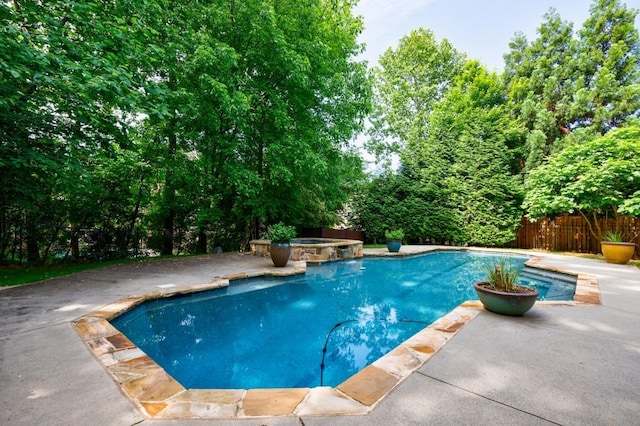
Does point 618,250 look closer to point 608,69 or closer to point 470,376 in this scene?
point 470,376

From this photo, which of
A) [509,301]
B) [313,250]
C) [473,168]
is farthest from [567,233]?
[509,301]

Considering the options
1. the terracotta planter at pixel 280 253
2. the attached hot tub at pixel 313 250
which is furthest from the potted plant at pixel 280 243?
the attached hot tub at pixel 313 250

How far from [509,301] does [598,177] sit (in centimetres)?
856

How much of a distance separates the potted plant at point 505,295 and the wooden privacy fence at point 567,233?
9.94m

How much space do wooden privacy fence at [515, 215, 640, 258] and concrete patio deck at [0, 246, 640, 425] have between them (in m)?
8.73

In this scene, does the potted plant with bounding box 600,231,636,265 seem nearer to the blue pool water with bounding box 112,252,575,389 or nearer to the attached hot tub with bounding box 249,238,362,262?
the blue pool water with bounding box 112,252,575,389

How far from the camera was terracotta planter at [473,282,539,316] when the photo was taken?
321 centimetres

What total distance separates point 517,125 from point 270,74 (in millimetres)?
13199

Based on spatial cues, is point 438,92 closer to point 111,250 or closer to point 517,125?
point 517,125

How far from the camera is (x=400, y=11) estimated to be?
1145cm

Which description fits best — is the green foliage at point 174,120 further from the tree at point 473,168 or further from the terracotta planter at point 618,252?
the terracotta planter at point 618,252

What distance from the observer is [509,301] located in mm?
3242

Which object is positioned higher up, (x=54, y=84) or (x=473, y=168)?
(x=473, y=168)

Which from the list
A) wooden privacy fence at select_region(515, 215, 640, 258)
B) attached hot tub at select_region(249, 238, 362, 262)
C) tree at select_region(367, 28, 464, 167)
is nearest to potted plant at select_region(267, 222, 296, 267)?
attached hot tub at select_region(249, 238, 362, 262)
